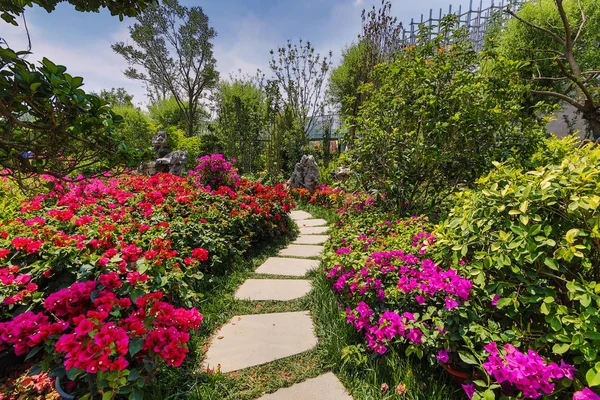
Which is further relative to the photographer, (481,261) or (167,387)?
(167,387)

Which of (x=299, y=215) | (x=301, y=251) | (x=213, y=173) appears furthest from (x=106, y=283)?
(x=299, y=215)

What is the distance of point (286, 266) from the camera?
132 inches

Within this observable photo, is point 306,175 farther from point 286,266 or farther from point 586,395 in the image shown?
point 586,395

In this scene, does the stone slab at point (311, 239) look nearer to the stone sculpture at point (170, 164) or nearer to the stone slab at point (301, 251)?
the stone slab at point (301, 251)

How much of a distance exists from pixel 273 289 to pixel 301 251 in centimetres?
119

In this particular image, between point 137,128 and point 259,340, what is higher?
point 137,128

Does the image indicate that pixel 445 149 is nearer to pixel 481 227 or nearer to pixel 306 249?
pixel 481 227

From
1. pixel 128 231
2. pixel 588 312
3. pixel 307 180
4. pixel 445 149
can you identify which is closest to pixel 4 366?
pixel 128 231

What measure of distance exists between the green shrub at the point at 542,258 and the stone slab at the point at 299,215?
452 centimetres

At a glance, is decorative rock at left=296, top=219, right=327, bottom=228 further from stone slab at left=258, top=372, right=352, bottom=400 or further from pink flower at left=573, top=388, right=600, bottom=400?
pink flower at left=573, top=388, right=600, bottom=400

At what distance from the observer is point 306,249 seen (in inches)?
156

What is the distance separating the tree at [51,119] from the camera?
95 cm

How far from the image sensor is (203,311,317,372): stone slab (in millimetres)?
1777

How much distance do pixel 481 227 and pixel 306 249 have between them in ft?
9.18
